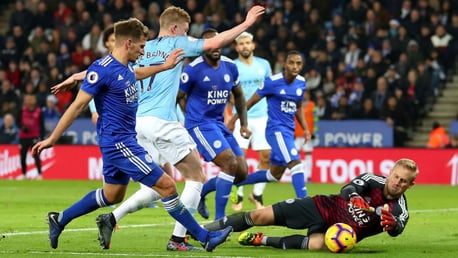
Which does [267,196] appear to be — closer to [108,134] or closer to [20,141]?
[20,141]

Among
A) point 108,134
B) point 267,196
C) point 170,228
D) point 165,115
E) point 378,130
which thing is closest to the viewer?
point 108,134

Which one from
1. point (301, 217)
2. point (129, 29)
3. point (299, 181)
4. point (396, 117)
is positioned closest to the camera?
point (129, 29)

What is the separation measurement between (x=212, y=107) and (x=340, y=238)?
11.5ft

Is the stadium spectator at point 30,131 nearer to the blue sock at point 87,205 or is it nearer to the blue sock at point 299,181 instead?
the blue sock at point 299,181

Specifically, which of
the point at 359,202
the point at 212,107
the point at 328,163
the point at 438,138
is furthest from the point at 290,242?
the point at 438,138

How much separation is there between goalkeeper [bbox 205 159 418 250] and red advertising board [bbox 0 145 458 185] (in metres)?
13.2

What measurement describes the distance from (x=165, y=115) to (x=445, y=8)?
702 inches

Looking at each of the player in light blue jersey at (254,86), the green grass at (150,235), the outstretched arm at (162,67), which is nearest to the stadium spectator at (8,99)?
the green grass at (150,235)

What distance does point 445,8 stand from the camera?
28047 mm

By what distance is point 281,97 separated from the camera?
53.8 ft

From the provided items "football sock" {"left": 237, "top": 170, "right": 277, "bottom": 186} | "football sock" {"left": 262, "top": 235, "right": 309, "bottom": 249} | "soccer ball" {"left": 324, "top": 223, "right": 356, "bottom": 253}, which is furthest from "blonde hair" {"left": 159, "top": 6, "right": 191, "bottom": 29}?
"football sock" {"left": 237, "top": 170, "right": 277, "bottom": 186}

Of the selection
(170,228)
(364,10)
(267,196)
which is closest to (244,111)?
(170,228)

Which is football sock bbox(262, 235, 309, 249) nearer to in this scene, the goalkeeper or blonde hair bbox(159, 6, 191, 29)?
the goalkeeper

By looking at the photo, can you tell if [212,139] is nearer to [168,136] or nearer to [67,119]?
[168,136]
